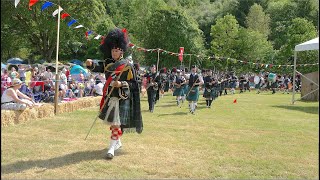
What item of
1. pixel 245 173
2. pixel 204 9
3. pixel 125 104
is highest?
pixel 204 9

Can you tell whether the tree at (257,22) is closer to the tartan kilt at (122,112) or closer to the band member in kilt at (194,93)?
the band member in kilt at (194,93)

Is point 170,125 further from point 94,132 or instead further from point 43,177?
point 43,177

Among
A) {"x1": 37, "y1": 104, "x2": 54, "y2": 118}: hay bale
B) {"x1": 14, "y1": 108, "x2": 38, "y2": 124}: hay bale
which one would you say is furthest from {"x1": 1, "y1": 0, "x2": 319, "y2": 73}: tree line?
{"x1": 14, "y1": 108, "x2": 38, "y2": 124}: hay bale

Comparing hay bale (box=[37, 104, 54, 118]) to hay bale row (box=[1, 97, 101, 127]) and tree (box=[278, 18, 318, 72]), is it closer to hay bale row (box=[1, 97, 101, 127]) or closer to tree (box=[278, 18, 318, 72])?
hay bale row (box=[1, 97, 101, 127])

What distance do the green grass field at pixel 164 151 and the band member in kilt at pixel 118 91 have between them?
508 mm

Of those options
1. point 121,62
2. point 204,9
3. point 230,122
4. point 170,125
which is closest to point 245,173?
point 121,62

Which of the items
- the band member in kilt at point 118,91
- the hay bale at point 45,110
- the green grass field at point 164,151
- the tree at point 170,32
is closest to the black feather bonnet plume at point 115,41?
the band member in kilt at point 118,91

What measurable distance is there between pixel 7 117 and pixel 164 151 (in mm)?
4027

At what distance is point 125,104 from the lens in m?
6.20

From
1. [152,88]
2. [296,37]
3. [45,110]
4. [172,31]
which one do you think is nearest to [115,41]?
[45,110]

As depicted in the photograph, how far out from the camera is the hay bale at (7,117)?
8.41m

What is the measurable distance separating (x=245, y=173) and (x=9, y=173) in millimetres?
3188

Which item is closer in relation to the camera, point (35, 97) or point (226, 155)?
point (226, 155)

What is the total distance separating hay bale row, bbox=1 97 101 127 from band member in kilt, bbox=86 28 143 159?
10.8 ft
